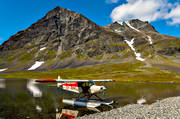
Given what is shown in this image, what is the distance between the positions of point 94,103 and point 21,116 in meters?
13.0

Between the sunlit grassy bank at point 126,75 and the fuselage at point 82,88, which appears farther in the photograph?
the sunlit grassy bank at point 126,75

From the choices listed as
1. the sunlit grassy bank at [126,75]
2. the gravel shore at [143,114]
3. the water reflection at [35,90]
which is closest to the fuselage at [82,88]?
the gravel shore at [143,114]

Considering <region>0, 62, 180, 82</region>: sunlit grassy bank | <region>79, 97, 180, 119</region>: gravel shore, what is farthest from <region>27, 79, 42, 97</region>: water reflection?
<region>0, 62, 180, 82</region>: sunlit grassy bank

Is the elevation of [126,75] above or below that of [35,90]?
above

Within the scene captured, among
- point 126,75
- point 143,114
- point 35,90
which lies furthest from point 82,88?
point 126,75

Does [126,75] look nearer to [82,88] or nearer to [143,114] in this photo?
[82,88]

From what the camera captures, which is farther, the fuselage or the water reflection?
the water reflection

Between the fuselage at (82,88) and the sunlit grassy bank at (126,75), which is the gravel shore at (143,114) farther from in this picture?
the sunlit grassy bank at (126,75)

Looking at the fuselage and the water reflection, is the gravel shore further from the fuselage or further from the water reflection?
the water reflection

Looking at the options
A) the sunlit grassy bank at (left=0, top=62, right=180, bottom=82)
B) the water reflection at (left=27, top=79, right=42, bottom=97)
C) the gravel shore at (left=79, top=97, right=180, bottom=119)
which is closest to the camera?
the gravel shore at (left=79, top=97, right=180, bottom=119)

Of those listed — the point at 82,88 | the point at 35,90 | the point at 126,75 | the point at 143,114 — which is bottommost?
the point at 143,114

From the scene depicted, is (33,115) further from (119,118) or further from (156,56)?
(156,56)

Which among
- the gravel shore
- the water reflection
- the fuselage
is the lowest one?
the gravel shore

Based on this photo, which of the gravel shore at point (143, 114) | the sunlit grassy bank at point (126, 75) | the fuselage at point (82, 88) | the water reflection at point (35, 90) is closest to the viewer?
the gravel shore at point (143, 114)
